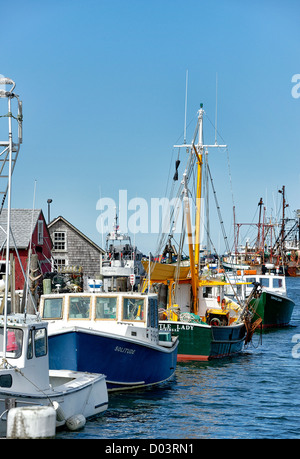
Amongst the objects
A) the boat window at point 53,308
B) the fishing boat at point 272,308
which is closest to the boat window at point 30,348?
the boat window at point 53,308

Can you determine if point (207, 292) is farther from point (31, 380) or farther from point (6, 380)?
point (6, 380)

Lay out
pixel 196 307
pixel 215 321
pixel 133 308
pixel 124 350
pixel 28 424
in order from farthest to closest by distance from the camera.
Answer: pixel 196 307 < pixel 215 321 < pixel 133 308 < pixel 124 350 < pixel 28 424

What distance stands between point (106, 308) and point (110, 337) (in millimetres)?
1867

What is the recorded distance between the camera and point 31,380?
14.0m

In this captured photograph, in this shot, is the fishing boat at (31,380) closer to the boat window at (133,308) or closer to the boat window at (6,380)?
the boat window at (6,380)

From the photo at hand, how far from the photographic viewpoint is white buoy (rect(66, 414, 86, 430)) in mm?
14461

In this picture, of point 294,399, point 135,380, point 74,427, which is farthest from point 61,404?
point 294,399

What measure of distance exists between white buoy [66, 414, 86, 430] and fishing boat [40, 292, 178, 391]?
307 cm

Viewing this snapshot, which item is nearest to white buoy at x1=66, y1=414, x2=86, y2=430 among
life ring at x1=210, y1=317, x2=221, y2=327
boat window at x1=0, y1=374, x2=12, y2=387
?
boat window at x1=0, y1=374, x2=12, y2=387

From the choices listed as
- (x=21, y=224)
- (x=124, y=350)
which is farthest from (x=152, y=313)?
(x=21, y=224)

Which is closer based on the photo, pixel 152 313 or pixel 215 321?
pixel 152 313

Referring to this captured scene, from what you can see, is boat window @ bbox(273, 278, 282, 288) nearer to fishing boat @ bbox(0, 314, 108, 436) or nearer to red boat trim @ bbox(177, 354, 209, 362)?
red boat trim @ bbox(177, 354, 209, 362)

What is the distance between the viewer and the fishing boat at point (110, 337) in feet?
58.0
